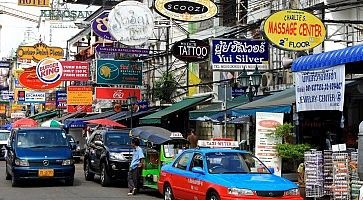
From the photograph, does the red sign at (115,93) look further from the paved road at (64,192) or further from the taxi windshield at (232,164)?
the taxi windshield at (232,164)

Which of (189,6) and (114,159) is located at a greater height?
(189,6)

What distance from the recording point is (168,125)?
104ft

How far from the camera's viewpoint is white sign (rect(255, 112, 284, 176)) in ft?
52.3

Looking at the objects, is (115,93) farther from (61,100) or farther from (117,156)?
(61,100)

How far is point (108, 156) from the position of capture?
19.5 meters

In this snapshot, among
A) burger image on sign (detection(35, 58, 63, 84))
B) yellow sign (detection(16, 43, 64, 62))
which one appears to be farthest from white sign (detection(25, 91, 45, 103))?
burger image on sign (detection(35, 58, 63, 84))

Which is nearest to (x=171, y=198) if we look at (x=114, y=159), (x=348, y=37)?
(x=114, y=159)

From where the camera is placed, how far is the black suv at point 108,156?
19.4m

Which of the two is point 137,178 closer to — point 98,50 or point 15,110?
point 98,50

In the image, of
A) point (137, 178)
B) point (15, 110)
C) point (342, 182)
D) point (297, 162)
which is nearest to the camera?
point (342, 182)

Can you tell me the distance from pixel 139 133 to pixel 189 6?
4.76m

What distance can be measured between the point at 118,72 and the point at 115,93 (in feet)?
6.24

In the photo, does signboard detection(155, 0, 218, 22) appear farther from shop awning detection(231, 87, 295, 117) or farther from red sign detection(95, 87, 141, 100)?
red sign detection(95, 87, 141, 100)

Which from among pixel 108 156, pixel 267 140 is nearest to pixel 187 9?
pixel 108 156
